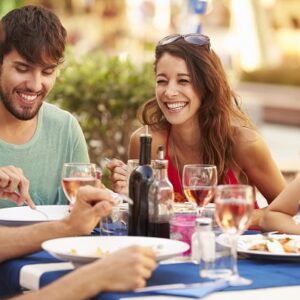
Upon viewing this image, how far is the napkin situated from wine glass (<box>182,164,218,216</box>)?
58 centimetres

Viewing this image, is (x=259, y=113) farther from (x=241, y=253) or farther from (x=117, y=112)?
(x=241, y=253)

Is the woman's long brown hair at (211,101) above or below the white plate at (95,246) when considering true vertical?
above

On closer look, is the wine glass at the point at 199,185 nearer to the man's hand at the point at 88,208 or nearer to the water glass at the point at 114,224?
the water glass at the point at 114,224

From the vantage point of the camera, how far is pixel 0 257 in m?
3.21

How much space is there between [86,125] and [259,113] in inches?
631

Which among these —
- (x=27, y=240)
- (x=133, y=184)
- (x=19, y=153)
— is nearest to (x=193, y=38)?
(x=19, y=153)

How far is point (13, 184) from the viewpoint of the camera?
350 centimetres

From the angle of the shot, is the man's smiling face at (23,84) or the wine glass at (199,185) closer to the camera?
the wine glass at (199,185)

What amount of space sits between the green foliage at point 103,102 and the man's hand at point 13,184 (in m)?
3.69

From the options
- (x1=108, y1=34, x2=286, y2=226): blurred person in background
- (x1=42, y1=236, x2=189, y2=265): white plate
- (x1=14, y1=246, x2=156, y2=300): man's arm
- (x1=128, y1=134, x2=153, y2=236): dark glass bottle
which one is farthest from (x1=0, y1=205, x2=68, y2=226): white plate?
(x1=14, y1=246, x2=156, y2=300): man's arm

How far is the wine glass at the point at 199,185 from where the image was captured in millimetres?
3359

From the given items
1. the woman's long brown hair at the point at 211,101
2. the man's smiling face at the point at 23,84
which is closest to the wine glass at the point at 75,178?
the man's smiling face at the point at 23,84

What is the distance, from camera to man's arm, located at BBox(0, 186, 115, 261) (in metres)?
3.00

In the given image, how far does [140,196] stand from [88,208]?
339 mm
